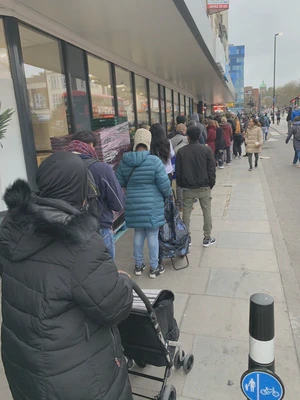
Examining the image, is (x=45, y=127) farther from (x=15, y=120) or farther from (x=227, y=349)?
(x=227, y=349)

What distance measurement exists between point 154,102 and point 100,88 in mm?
5028

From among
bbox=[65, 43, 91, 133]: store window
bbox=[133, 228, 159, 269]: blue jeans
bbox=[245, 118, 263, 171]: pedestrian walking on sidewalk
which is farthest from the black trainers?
bbox=[245, 118, 263, 171]: pedestrian walking on sidewalk

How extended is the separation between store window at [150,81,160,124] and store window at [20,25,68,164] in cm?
616

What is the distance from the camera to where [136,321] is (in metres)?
2.03

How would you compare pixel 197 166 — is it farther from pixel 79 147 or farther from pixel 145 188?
pixel 79 147

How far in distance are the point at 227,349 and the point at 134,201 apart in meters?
1.94

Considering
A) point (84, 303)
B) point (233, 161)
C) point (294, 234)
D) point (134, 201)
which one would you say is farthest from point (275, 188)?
point (84, 303)

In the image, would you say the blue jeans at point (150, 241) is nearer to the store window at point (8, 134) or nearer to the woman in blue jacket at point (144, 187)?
the woman in blue jacket at point (144, 187)

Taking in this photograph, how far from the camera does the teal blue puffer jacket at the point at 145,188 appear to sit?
3922 mm

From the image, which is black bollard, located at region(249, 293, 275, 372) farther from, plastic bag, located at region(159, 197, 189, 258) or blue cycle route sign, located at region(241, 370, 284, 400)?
plastic bag, located at region(159, 197, 189, 258)

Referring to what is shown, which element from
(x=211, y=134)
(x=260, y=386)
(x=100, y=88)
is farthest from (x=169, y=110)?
(x=260, y=386)

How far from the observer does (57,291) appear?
141 centimetres

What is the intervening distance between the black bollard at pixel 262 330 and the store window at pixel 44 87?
12.8 ft

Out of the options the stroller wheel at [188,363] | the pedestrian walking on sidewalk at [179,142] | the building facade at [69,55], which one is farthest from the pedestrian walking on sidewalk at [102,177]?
the pedestrian walking on sidewalk at [179,142]
